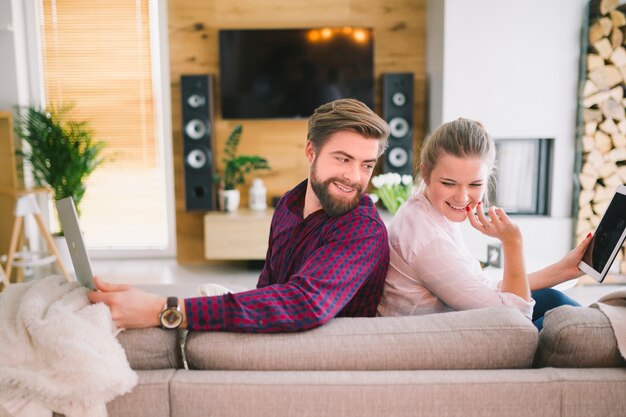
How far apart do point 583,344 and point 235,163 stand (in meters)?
3.21

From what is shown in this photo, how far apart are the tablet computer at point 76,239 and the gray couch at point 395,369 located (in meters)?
0.22

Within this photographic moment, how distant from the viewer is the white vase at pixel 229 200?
4039mm

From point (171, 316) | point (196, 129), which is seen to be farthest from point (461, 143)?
point (196, 129)

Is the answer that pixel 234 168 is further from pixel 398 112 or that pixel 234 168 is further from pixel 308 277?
pixel 308 277

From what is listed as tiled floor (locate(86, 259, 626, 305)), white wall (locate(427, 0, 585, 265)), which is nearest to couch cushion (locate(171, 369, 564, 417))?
tiled floor (locate(86, 259, 626, 305))

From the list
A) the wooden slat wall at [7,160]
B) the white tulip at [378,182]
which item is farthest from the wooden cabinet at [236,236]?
the wooden slat wall at [7,160]

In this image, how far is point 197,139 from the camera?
3967mm

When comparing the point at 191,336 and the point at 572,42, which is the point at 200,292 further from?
the point at 572,42

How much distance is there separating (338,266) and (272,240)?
46cm

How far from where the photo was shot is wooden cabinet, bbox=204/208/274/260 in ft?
12.7

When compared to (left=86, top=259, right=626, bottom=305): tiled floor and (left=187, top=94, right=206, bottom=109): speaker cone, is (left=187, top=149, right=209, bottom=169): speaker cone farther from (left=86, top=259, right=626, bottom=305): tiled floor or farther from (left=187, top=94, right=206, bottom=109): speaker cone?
(left=86, top=259, right=626, bottom=305): tiled floor

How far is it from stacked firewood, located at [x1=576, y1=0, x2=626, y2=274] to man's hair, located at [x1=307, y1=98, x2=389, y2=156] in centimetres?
273

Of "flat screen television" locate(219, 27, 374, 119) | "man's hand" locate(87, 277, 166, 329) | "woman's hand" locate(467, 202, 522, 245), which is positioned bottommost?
"man's hand" locate(87, 277, 166, 329)

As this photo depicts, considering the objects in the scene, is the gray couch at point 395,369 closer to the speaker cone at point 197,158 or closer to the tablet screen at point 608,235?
the tablet screen at point 608,235
